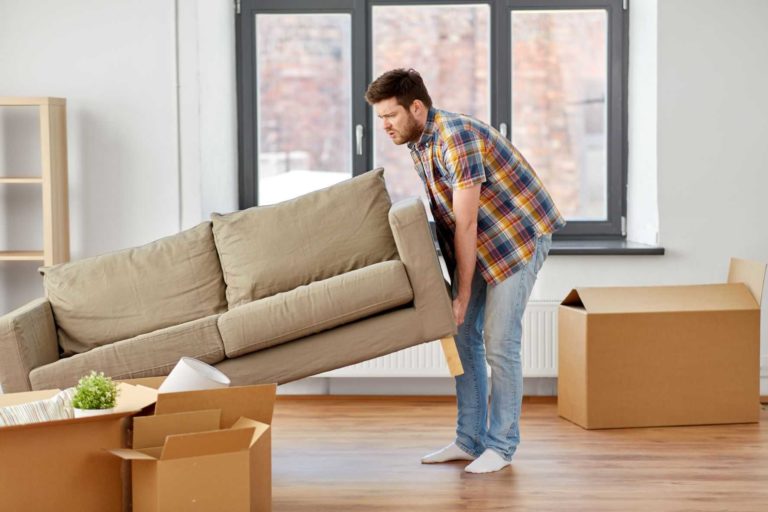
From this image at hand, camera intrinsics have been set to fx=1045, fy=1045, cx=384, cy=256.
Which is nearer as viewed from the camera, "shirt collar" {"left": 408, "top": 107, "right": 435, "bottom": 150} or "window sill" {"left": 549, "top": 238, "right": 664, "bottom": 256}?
"shirt collar" {"left": 408, "top": 107, "right": 435, "bottom": 150}

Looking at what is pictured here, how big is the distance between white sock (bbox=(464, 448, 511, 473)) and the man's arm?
462 mm

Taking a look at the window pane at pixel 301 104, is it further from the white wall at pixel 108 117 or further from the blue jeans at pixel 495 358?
the blue jeans at pixel 495 358

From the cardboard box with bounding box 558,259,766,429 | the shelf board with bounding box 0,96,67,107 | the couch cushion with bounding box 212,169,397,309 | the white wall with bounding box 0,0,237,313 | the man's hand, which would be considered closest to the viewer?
the man's hand

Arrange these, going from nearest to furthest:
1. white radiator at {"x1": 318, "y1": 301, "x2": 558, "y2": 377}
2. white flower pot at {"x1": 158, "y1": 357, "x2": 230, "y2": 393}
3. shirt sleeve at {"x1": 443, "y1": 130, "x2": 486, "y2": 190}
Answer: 1. white flower pot at {"x1": 158, "y1": 357, "x2": 230, "y2": 393}
2. shirt sleeve at {"x1": 443, "y1": 130, "x2": 486, "y2": 190}
3. white radiator at {"x1": 318, "y1": 301, "x2": 558, "y2": 377}

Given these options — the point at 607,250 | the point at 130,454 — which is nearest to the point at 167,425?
the point at 130,454

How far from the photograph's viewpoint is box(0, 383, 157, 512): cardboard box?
230cm

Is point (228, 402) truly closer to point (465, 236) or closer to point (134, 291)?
point (465, 236)

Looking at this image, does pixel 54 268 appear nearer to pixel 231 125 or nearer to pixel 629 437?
pixel 231 125

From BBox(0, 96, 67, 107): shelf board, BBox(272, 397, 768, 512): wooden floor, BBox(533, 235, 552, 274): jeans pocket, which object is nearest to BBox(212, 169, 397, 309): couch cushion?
BBox(533, 235, 552, 274): jeans pocket

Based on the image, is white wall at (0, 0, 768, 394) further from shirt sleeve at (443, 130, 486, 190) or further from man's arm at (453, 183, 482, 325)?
shirt sleeve at (443, 130, 486, 190)

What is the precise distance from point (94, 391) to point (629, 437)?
7.09 ft

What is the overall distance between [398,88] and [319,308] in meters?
0.72

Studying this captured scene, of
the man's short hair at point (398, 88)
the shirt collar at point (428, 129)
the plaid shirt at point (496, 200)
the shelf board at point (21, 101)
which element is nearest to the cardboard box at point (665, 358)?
the plaid shirt at point (496, 200)

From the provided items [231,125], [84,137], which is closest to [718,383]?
[231,125]
